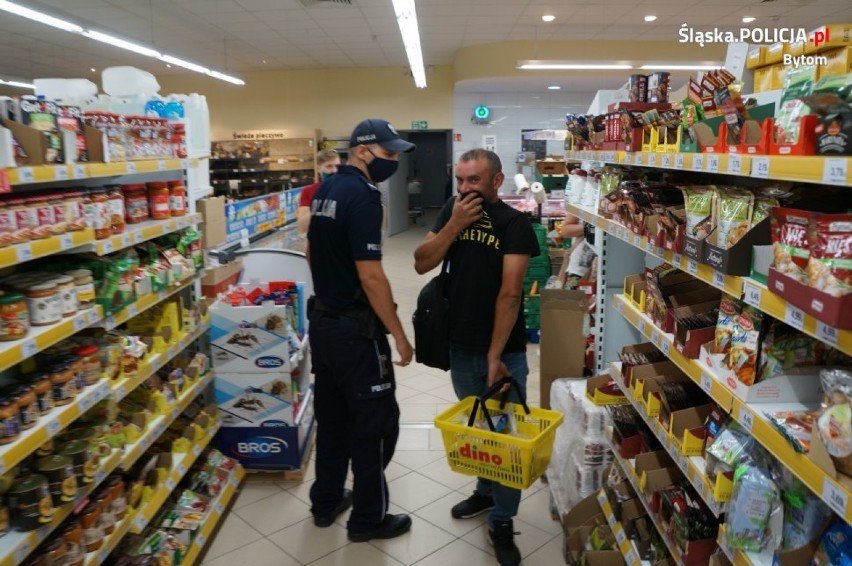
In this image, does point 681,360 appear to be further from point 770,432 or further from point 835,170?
point 835,170

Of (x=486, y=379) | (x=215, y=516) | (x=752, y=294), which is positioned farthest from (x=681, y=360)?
(x=215, y=516)

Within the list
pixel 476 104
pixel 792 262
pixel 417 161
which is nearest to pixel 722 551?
pixel 792 262

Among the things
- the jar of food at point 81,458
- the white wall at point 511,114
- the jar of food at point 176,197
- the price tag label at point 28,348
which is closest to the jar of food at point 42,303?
the price tag label at point 28,348

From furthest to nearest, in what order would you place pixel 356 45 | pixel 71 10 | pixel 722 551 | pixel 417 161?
pixel 417 161 → pixel 356 45 → pixel 71 10 → pixel 722 551

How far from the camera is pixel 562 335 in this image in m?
3.67

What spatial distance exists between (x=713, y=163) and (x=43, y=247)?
2025 mm

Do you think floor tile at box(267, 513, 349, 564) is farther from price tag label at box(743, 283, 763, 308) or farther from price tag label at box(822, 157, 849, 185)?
price tag label at box(822, 157, 849, 185)

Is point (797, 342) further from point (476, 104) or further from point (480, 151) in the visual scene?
point (476, 104)

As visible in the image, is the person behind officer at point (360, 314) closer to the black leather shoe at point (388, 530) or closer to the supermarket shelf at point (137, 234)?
the black leather shoe at point (388, 530)

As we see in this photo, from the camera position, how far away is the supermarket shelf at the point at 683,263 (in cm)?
155

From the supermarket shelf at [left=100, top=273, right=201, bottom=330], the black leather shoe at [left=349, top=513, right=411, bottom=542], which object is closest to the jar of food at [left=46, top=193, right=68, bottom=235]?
the supermarket shelf at [left=100, top=273, right=201, bottom=330]

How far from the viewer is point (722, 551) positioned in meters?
1.72

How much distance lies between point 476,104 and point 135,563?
532 inches

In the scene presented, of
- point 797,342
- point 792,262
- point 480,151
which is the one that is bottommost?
point 797,342
